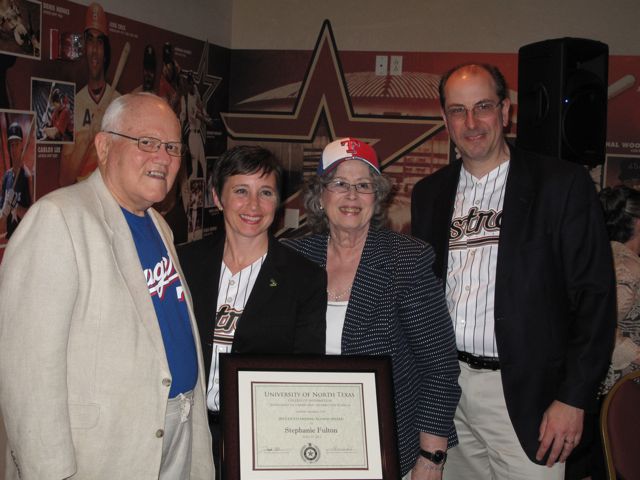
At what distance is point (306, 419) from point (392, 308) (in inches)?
18.7

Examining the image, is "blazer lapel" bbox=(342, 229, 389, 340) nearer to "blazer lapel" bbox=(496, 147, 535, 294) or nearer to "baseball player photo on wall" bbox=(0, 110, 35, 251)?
"blazer lapel" bbox=(496, 147, 535, 294)

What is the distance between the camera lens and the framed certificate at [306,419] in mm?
2078

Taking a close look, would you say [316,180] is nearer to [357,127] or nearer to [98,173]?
[98,173]

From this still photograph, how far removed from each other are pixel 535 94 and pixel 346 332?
202 cm

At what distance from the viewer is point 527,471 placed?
104 inches

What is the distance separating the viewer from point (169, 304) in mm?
2145

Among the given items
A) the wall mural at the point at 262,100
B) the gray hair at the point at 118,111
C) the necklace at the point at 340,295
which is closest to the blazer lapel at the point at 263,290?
the necklace at the point at 340,295

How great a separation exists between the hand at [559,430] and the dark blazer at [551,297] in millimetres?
29

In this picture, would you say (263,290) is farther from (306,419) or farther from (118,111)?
(118,111)

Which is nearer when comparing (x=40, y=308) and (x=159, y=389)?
(x=40, y=308)

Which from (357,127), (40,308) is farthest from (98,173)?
(357,127)

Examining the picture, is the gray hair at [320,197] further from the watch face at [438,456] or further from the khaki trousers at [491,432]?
the watch face at [438,456]

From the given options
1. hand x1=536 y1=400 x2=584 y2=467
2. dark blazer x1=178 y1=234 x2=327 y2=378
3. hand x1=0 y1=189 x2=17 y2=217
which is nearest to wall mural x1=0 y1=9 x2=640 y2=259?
hand x1=0 y1=189 x2=17 y2=217

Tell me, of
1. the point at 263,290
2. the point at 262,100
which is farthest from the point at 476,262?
the point at 262,100
